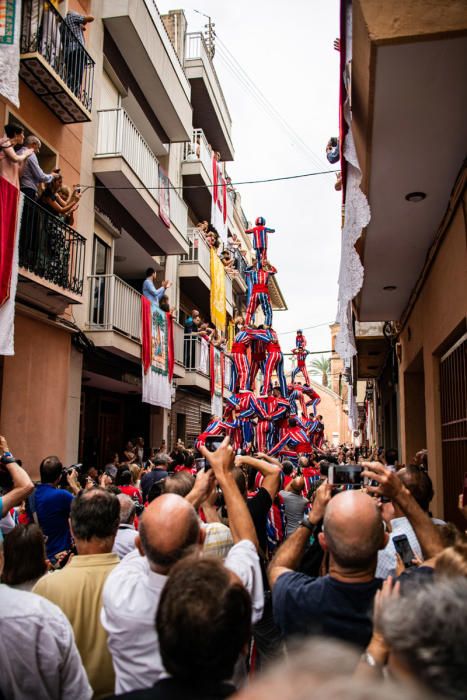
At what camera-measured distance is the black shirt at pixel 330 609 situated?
220cm

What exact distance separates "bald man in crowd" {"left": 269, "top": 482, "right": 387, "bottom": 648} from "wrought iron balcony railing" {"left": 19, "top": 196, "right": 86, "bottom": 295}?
26.5 ft

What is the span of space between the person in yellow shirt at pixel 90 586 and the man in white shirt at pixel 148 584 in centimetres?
32

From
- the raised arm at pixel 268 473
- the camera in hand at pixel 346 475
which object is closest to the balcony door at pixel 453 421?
the raised arm at pixel 268 473

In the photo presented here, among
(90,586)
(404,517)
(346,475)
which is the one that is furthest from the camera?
(404,517)

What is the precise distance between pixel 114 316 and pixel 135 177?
311 centimetres

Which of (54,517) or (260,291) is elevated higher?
(260,291)

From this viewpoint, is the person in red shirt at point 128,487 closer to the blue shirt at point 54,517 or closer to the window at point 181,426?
the blue shirt at point 54,517

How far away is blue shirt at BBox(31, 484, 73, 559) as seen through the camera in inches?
206

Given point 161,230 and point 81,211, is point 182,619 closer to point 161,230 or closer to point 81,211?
point 81,211

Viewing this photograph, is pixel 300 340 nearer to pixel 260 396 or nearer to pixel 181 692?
pixel 260 396

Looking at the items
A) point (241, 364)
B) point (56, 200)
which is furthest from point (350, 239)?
point (56, 200)

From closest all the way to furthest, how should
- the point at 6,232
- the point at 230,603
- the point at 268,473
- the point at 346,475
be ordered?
the point at 230,603 → the point at 346,475 → the point at 268,473 → the point at 6,232

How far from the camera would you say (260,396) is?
9.82m

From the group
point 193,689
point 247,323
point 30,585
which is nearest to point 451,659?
point 193,689
